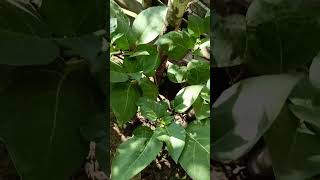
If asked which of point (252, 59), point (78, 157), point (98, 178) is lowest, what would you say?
point (98, 178)

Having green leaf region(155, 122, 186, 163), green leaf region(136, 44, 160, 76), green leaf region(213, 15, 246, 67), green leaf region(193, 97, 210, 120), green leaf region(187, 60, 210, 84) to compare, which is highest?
green leaf region(213, 15, 246, 67)

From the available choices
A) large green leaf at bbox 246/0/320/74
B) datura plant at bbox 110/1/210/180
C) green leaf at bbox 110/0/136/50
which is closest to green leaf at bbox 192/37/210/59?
datura plant at bbox 110/1/210/180

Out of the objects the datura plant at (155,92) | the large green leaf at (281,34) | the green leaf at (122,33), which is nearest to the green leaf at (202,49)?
the datura plant at (155,92)

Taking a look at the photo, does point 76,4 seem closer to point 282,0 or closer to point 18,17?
point 18,17

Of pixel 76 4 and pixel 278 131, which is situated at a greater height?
pixel 76 4

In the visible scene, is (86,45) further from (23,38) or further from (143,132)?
(143,132)

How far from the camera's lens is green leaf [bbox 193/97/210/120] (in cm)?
80

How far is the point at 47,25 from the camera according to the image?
0.61 meters

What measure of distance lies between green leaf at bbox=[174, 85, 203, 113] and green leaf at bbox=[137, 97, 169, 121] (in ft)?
0.11

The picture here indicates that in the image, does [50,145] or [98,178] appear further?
[98,178]

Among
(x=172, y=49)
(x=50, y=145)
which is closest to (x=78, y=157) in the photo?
(x=50, y=145)

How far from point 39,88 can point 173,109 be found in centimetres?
29

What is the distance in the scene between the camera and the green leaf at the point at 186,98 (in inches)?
31.3

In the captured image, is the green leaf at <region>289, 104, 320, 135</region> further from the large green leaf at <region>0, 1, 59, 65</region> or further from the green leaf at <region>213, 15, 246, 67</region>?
the large green leaf at <region>0, 1, 59, 65</region>
